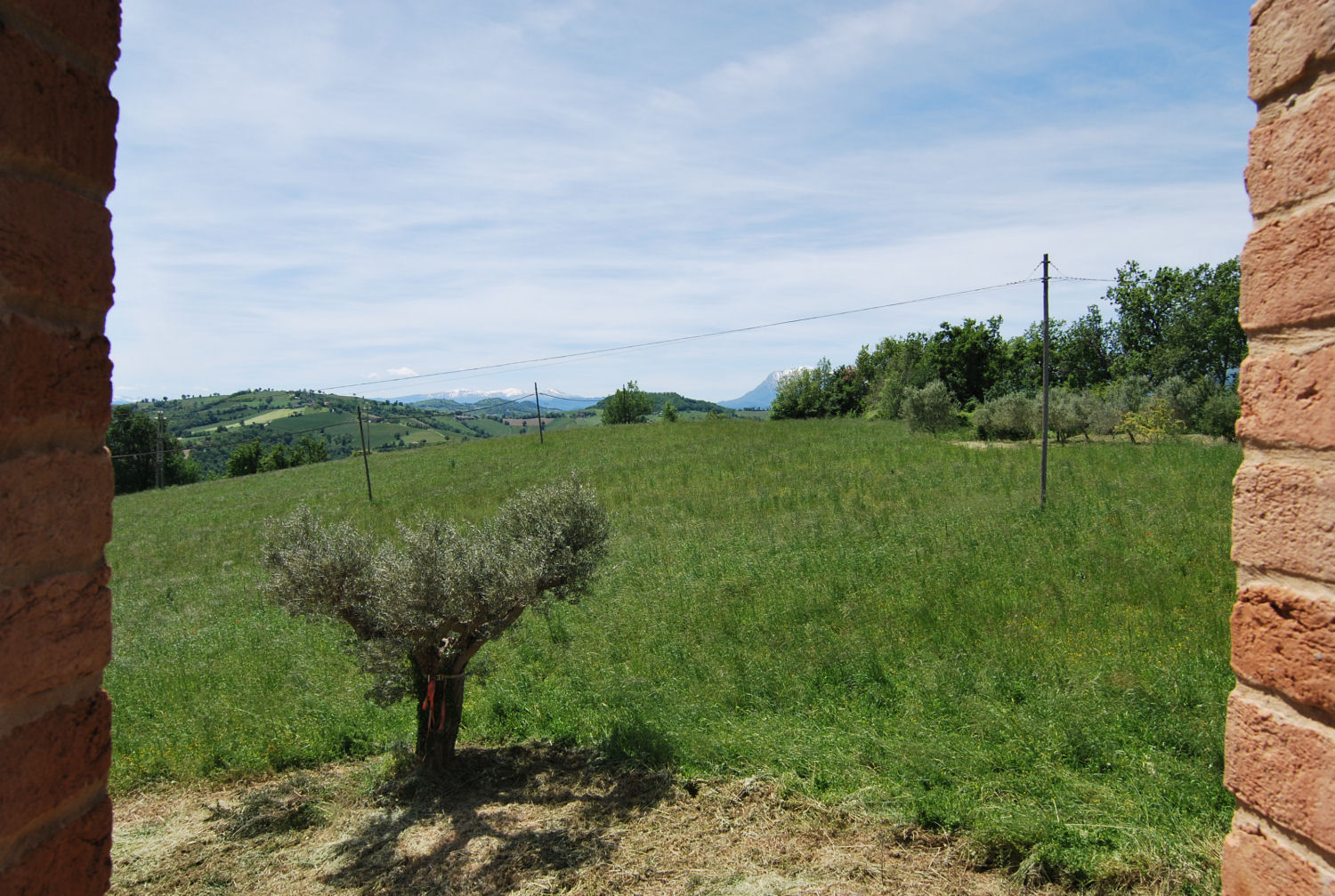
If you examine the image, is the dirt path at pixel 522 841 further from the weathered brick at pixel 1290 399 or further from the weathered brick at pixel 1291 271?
the weathered brick at pixel 1291 271

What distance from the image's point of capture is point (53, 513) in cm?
118

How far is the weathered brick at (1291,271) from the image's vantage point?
137 centimetres

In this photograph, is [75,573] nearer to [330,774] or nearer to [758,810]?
[758,810]

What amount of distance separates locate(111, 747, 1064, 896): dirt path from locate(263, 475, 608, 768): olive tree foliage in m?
0.95

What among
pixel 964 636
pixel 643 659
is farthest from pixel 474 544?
pixel 964 636

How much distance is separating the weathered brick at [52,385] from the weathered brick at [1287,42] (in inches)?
88.6

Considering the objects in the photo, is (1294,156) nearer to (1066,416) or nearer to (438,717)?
(438,717)

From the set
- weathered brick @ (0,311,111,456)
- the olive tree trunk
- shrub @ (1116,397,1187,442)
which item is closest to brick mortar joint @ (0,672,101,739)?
weathered brick @ (0,311,111,456)

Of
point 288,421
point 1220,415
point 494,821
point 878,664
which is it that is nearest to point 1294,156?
point 494,821

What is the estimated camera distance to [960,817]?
20.5 ft

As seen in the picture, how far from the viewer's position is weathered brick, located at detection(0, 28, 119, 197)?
1119 millimetres

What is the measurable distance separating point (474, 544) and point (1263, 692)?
826 cm

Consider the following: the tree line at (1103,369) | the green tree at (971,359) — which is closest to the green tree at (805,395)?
the tree line at (1103,369)

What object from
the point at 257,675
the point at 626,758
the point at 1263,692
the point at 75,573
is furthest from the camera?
the point at 257,675
